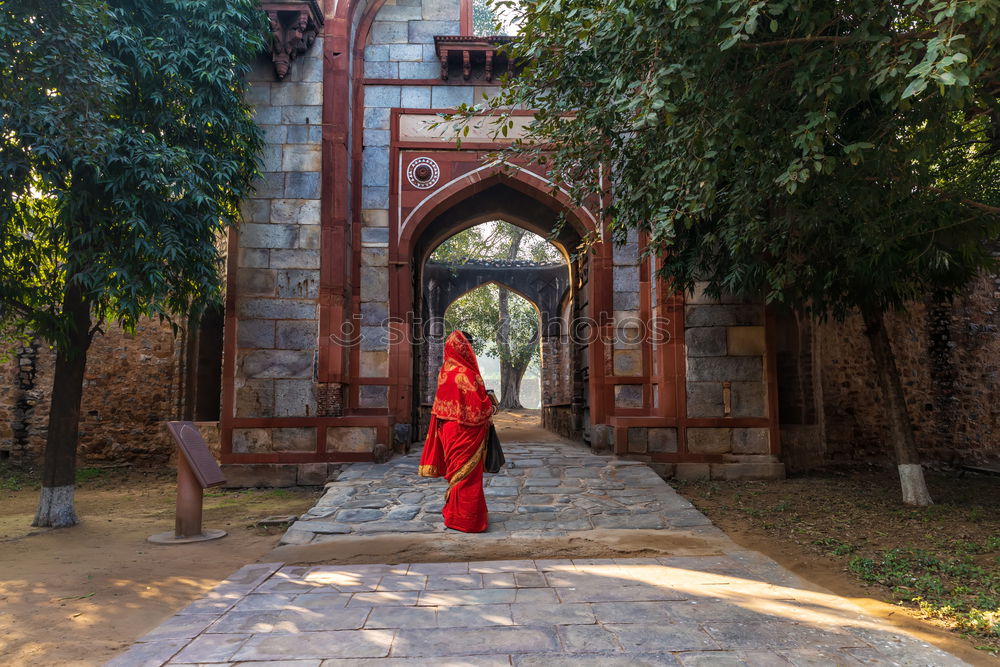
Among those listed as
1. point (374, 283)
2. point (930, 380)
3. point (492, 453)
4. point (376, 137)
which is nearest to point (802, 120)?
point (492, 453)

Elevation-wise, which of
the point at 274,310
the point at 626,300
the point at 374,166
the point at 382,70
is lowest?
the point at 274,310

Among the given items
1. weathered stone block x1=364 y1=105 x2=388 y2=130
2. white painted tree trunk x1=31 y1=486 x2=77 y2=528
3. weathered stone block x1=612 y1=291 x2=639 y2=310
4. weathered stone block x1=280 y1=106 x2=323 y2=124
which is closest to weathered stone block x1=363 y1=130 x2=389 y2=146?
weathered stone block x1=364 y1=105 x2=388 y2=130

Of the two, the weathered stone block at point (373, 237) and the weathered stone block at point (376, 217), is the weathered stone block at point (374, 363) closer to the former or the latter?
A: the weathered stone block at point (373, 237)

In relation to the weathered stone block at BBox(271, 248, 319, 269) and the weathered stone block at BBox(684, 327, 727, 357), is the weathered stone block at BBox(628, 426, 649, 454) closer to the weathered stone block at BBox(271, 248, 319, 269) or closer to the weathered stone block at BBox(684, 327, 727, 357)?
the weathered stone block at BBox(684, 327, 727, 357)

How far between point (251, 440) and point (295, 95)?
177 inches

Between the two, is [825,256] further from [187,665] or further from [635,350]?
[187,665]

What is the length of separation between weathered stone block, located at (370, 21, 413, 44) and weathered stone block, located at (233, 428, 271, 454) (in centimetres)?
569

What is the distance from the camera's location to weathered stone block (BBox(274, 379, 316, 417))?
318 inches

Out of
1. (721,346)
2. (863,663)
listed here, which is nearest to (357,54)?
(721,346)

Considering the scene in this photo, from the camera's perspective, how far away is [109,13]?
18.5 ft

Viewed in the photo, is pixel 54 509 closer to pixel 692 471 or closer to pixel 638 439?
pixel 638 439

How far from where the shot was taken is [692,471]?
8219 mm

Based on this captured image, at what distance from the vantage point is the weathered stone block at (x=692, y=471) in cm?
821

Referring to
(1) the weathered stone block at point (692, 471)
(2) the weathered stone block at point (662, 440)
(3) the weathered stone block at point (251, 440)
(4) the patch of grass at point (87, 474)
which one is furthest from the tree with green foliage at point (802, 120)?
(4) the patch of grass at point (87, 474)
